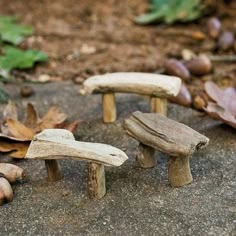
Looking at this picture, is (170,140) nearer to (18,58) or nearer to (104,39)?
(18,58)

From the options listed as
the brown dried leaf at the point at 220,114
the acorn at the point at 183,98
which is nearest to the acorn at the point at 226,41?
the acorn at the point at 183,98

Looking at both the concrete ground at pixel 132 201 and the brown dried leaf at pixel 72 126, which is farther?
the brown dried leaf at pixel 72 126

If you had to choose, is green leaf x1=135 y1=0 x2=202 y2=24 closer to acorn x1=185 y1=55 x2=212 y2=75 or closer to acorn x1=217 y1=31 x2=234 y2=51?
acorn x1=217 y1=31 x2=234 y2=51

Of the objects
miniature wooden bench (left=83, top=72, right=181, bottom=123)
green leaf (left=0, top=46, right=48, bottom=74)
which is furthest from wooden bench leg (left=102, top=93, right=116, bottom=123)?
green leaf (left=0, top=46, right=48, bottom=74)

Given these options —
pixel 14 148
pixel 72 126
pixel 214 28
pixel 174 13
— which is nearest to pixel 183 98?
pixel 72 126

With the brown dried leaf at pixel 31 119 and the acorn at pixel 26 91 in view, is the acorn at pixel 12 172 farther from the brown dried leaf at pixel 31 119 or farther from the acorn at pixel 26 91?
the acorn at pixel 26 91

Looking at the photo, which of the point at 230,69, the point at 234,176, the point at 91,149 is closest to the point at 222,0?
the point at 230,69
